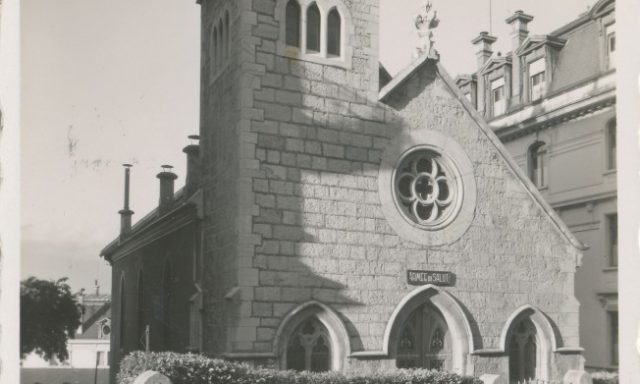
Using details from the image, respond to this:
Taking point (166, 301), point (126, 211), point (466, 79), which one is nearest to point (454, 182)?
point (166, 301)

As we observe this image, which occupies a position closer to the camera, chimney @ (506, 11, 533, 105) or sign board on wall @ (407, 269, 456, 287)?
sign board on wall @ (407, 269, 456, 287)

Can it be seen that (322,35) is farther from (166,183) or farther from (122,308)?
(122,308)

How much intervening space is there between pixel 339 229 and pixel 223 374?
4.32m

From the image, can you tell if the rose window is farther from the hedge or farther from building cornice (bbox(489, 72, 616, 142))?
→ building cornice (bbox(489, 72, 616, 142))

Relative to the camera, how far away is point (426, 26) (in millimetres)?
16078

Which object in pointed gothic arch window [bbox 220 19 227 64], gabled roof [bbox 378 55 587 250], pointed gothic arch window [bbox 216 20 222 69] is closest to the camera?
pointed gothic arch window [bbox 220 19 227 64]

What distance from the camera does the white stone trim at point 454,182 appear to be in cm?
1586

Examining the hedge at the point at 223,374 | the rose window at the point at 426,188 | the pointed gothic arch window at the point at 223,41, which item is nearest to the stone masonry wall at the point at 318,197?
the pointed gothic arch window at the point at 223,41

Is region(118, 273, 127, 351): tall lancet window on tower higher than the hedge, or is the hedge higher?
region(118, 273, 127, 351): tall lancet window on tower

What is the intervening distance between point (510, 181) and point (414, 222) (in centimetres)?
304

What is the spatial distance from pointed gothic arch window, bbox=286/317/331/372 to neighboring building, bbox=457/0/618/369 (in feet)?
22.6

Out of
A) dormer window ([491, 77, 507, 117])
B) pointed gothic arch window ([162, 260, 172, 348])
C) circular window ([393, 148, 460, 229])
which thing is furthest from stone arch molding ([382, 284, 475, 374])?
dormer window ([491, 77, 507, 117])

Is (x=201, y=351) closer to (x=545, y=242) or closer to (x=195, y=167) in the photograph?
(x=195, y=167)

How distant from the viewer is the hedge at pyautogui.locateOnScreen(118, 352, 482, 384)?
1154 cm
